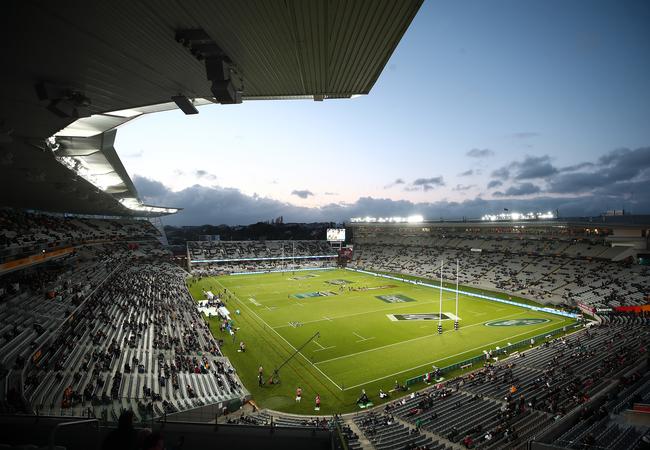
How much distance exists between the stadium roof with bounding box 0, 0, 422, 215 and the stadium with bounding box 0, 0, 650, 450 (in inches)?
1.6

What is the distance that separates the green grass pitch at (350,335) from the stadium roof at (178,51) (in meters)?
16.8

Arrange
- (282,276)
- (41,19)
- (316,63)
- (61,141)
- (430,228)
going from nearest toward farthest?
(41,19), (316,63), (61,141), (282,276), (430,228)

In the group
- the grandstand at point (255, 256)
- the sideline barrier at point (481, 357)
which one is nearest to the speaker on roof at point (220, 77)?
the sideline barrier at point (481, 357)

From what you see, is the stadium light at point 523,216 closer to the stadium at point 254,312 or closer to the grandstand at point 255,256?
the stadium at point 254,312

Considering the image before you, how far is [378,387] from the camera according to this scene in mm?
21125

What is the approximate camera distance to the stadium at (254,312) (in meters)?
5.34

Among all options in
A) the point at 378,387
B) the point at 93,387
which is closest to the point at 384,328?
the point at 378,387

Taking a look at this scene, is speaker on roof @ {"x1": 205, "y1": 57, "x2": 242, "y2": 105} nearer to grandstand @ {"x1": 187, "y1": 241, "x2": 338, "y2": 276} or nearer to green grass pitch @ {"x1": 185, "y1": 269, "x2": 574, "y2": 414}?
green grass pitch @ {"x1": 185, "y1": 269, "x2": 574, "y2": 414}

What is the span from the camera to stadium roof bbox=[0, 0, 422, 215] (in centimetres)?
446

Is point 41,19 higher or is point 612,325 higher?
point 41,19

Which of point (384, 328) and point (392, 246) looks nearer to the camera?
point (384, 328)

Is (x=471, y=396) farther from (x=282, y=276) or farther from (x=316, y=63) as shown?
(x=282, y=276)

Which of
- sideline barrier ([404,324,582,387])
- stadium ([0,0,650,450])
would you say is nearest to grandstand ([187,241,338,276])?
stadium ([0,0,650,450])

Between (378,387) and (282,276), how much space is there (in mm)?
45734
